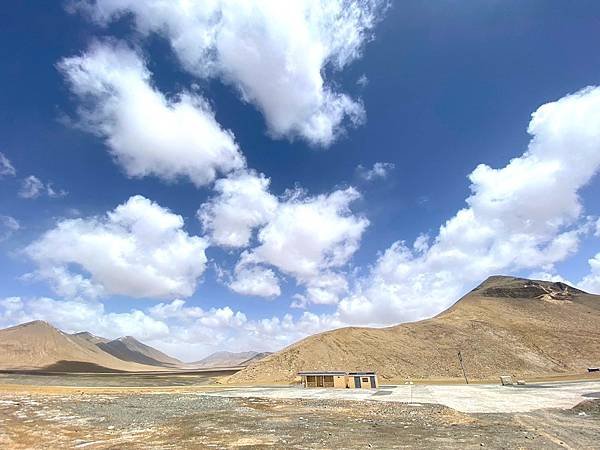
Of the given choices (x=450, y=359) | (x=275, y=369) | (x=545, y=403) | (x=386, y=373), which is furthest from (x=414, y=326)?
(x=545, y=403)

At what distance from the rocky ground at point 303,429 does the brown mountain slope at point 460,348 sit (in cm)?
6151

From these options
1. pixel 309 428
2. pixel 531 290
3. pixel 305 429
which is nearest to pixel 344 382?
pixel 309 428

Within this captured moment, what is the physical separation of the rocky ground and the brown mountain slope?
61512 mm

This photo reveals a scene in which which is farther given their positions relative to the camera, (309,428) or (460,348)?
(460,348)

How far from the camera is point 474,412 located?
3002 cm

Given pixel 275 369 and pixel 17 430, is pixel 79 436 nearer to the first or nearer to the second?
pixel 17 430

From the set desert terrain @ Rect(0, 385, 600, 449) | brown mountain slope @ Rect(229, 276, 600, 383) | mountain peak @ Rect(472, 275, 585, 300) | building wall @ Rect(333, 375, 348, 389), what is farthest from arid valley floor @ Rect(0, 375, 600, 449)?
mountain peak @ Rect(472, 275, 585, 300)

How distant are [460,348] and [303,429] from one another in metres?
92.4

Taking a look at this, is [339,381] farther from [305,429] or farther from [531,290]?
[531,290]

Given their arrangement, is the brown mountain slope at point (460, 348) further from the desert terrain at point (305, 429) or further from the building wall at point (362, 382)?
the desert terrain at point (305, 429)

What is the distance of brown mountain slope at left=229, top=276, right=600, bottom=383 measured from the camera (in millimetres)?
92463

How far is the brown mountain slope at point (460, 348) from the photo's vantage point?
303 feet

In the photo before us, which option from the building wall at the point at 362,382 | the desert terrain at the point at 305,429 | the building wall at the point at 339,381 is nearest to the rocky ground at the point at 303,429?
the desert terrain at the point at 305,429

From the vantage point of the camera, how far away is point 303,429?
2230 centimetres
